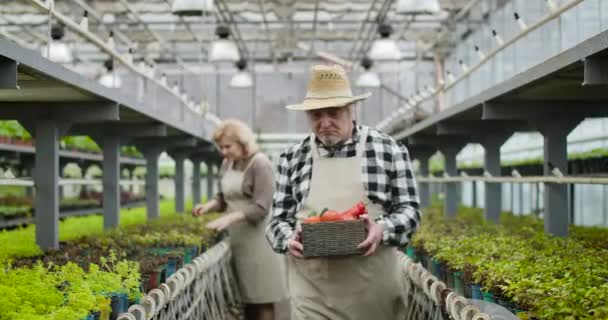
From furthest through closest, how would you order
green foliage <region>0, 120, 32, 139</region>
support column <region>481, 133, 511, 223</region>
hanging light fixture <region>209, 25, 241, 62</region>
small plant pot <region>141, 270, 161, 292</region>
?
hanging light fixture <region>209, 25, 241, 62</region>
green foliage <region>0, 120, 32, 139</region>
support column <region>481, 133, 511, 223</region>
small plant pot <region>141, 270, 161, 292</region>

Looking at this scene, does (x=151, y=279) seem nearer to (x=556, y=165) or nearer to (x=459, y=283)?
(x=459, y=283)

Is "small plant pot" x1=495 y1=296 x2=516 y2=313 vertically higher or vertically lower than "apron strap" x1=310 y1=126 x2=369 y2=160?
lower

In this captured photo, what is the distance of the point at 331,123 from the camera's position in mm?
4027

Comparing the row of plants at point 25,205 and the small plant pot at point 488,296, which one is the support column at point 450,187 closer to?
the row of plants at point 25,205

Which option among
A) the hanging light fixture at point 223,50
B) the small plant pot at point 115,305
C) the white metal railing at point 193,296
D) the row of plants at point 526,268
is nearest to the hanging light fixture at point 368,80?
the hanging light fixture at point 223,50

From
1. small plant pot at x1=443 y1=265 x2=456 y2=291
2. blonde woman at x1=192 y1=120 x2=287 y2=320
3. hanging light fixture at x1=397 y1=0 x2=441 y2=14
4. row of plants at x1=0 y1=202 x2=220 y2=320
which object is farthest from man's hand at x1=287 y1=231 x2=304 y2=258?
hanging light fixture at x1=397 y1=0 x2=441 y2=14

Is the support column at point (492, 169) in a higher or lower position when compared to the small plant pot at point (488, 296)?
higher

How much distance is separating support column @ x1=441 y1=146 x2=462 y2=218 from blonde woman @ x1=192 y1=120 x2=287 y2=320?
14.2ft

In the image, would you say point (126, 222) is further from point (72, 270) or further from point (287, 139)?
point (287, 139)

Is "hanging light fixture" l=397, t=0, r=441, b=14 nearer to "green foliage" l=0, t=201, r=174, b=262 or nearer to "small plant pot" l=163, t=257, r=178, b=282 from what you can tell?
"green foliage" l=0, t=201, r=174, b=262

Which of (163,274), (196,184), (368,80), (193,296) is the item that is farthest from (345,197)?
(368,80)

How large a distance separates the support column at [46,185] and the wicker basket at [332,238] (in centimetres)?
335

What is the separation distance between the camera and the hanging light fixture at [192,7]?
32.3ft

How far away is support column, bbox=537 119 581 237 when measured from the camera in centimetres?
693
